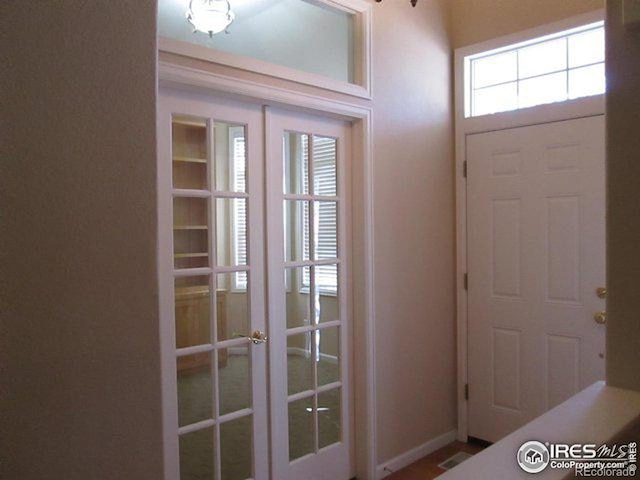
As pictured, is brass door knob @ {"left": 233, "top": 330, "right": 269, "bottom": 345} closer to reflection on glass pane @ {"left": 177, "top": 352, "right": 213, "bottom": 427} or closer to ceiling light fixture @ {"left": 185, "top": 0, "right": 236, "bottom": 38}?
reflection on glass pane @ {"left": 177, "top": 352, "right": 213, "bottom": 427}

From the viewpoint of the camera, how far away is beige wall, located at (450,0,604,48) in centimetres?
307

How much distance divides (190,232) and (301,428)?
125 cm

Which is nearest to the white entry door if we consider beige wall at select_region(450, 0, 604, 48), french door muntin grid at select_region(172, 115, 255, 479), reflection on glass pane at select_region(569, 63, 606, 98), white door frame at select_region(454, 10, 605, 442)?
white door frame at select_region(454, 10, 605, 442)

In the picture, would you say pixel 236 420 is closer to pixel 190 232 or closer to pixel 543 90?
pixel 190 232

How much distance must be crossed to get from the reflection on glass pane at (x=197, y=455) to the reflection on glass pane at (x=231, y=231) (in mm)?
782

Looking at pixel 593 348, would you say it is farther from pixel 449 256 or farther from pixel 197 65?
pixel 197 65

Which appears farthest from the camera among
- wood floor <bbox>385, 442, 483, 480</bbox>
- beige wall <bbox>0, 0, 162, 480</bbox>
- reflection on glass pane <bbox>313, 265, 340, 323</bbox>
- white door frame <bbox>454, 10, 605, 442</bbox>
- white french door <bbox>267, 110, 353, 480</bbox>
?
white door frame <bbox>454, 10, 605, 442</bbox>

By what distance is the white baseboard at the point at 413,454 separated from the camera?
10.0 feet

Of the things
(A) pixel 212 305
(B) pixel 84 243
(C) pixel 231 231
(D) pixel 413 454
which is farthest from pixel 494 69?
(B) pixel 84 243

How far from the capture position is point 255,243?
253 cm

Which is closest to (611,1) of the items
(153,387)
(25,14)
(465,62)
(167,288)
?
(25,14)

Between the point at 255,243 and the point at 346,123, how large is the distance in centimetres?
93

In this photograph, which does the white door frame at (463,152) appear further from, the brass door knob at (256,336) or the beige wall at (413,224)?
the brass door knob at (256,336)

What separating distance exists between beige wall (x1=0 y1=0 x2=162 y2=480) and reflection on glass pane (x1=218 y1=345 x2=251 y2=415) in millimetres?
1166
